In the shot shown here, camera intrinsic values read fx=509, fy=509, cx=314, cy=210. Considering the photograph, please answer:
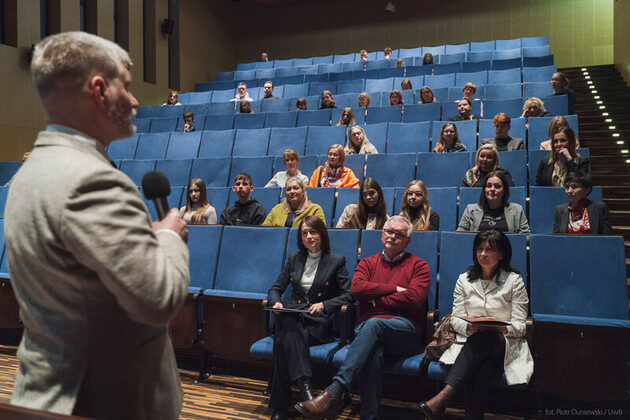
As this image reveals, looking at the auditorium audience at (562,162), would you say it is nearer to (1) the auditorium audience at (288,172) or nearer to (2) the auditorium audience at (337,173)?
(2) the auditorium audience at (337,173)

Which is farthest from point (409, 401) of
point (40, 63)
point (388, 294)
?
point (40, 63)

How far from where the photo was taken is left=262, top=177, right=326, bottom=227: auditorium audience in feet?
4.17

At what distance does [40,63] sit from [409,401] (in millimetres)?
853

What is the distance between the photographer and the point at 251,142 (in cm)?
191

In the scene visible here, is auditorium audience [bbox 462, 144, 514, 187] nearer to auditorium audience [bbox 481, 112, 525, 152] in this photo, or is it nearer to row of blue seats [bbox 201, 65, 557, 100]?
auditorium audience [bbox 481, 112, 525, 152]

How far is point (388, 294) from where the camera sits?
2.96 feet

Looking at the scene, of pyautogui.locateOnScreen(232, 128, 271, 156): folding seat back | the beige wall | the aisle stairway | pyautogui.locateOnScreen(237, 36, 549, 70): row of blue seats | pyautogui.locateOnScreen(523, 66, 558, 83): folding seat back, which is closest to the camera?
the aisle stairway

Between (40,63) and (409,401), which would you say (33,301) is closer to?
(40,63)

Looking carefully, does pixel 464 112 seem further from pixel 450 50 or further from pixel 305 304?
pixel 450 50

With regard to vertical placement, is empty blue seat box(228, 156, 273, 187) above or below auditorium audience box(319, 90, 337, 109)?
below

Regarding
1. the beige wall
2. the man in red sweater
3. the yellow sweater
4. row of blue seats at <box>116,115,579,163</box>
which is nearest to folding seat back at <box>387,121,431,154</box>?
row of blue seats at <box>116,115,579,163</box>

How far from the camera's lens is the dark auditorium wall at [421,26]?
3.40 meters

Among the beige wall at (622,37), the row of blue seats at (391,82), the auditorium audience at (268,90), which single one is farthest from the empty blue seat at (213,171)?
the beige wall at (622,37)

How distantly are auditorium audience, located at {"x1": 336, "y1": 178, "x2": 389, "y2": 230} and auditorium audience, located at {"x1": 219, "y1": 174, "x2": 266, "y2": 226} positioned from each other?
265mm
